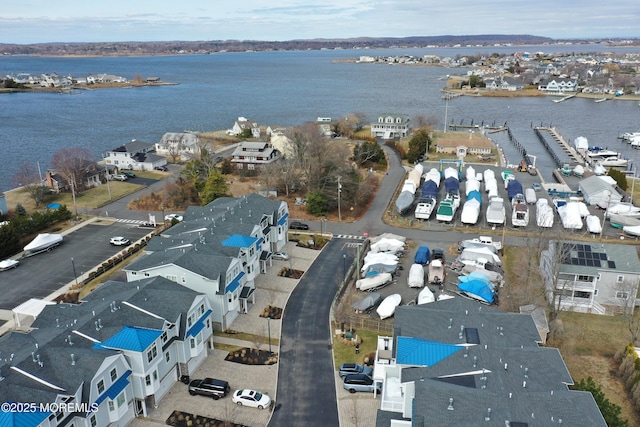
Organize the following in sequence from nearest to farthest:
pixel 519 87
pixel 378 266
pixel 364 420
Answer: pixel 364 420 < pixel 378 266 < pixel 519 87

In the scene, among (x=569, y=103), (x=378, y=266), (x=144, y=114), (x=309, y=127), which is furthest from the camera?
(x=569, y=103)

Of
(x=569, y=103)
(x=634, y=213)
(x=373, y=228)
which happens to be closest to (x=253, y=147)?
(x=373, y=228)

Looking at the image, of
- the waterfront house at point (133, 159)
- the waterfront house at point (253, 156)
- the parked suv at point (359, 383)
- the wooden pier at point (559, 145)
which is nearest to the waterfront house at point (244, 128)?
the waterfront house at point (253, 156)

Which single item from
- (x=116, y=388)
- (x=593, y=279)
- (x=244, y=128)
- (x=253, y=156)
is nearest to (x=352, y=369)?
(x=116, y=388)

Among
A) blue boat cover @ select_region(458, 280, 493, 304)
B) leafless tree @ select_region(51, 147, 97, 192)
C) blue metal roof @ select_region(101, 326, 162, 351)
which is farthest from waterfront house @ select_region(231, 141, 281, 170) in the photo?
blue metal roof @ select_region(101, 326, 162, 351)

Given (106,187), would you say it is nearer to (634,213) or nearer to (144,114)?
(634,213)

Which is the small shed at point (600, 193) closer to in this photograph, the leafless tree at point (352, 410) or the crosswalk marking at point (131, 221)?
the leafless tree at point (352, 410)
